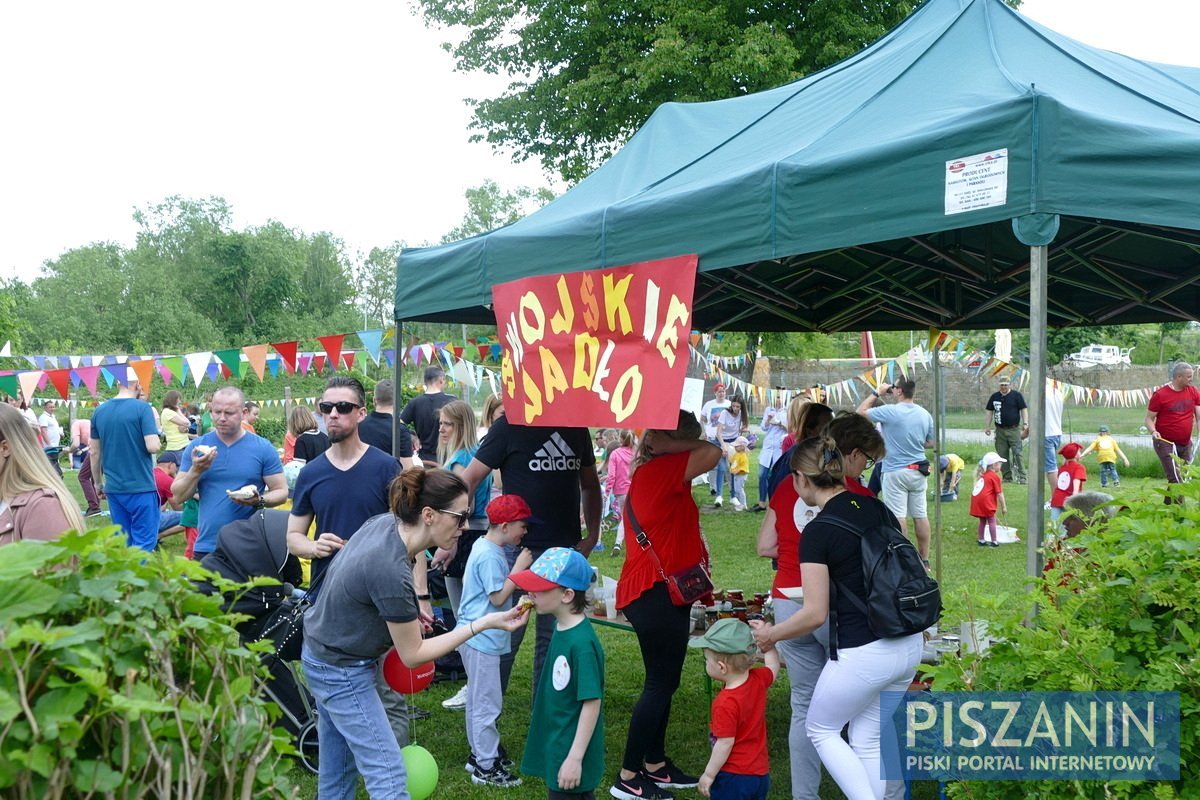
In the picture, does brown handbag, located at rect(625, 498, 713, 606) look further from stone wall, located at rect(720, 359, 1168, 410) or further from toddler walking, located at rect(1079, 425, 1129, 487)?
stone wall, located at rect(720, 359, 1168, 410)

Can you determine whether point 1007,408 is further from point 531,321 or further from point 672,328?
point 672,328

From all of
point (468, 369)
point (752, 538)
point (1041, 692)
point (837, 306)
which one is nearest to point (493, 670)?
point (1041, 692)

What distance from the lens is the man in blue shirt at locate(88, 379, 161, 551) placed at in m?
8.39

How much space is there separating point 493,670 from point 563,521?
0.81 m

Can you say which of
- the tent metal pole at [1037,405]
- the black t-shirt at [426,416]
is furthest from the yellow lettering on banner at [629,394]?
the black t-shirt at [426,416]

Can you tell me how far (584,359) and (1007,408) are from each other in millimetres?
13200

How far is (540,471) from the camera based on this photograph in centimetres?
485

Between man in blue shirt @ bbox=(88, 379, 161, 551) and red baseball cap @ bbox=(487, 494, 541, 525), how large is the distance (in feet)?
17.2

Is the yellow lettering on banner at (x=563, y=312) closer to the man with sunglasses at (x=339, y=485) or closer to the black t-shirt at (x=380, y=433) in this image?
the man with sunglasses at (x=339, y=485)

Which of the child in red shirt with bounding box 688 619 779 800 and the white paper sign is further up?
the white paper sign

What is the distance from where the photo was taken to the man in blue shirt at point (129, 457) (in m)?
8.39

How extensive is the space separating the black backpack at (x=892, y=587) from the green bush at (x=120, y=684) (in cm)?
211

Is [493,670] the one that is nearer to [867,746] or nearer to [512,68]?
[867,746]

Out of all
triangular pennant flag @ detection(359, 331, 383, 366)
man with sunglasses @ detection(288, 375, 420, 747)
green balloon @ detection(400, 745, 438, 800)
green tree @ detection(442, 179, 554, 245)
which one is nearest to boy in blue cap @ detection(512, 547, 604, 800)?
green balloon @ detection(400, 745, 438, 800)
